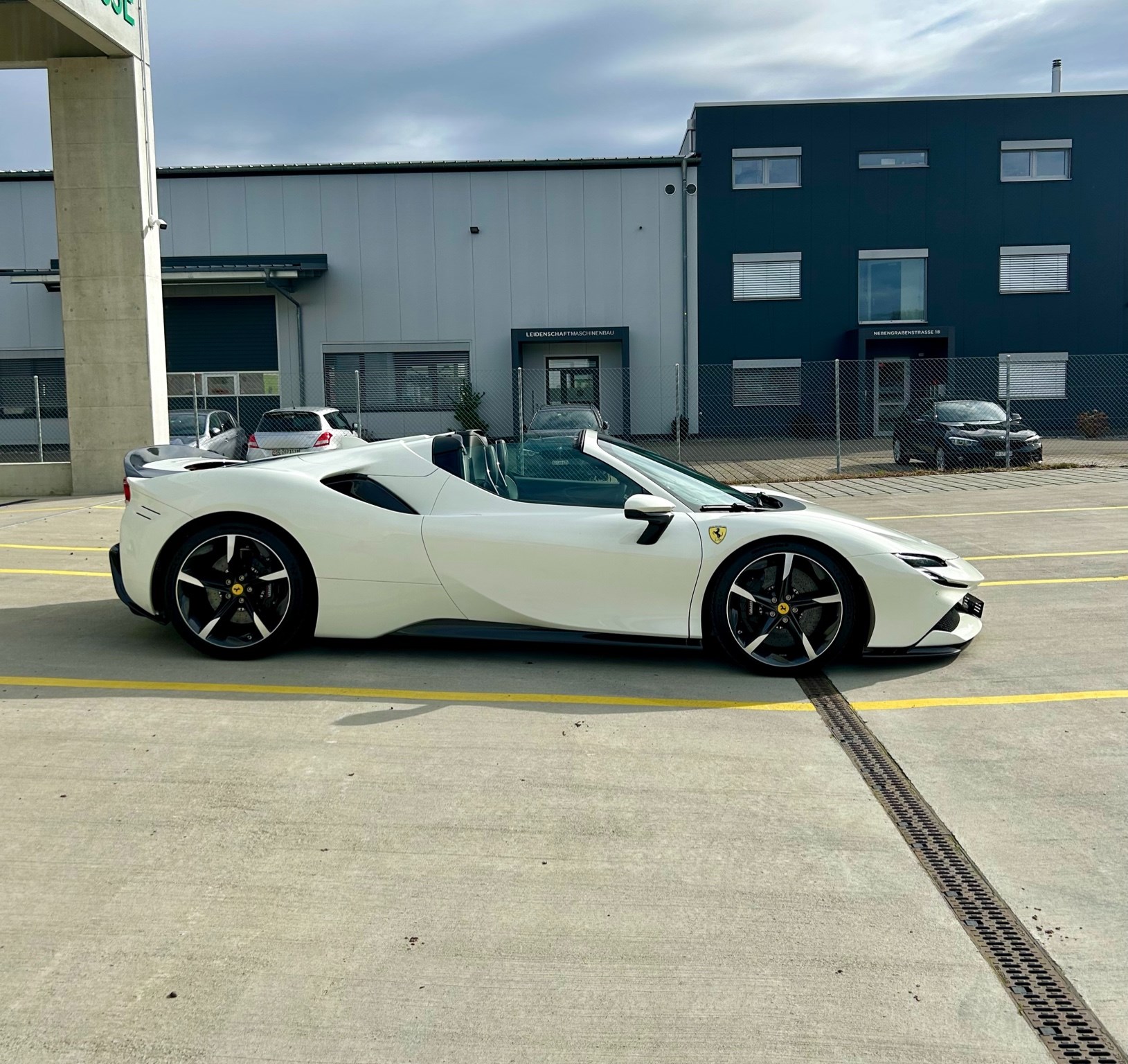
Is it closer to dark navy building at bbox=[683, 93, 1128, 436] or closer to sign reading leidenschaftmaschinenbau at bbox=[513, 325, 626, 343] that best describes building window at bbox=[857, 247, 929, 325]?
dark navy building at bbox=[683, 93, 1128, 436]

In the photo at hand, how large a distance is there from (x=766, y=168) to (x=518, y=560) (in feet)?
90.9

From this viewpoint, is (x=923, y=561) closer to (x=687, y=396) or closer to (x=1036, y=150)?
(x=687, y=396)

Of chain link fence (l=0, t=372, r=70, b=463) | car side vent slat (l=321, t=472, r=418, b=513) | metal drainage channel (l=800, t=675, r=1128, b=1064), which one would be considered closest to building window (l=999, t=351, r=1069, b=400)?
chain link fence (l=0, t=372, r=70, b=463)

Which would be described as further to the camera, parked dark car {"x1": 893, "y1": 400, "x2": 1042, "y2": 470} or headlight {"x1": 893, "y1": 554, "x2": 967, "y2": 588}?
parked dark car {"x1": 893, "y1": 400, "x2": 1042, "y2": 470}

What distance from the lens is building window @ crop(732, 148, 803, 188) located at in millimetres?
30344

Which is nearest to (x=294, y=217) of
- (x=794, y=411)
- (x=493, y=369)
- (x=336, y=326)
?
(x=336, y=326)

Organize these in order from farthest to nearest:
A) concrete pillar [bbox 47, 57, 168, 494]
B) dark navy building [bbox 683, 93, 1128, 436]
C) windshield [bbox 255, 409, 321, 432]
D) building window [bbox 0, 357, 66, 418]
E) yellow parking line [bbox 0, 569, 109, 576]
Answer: dark navy building [bbox 683, 93, 1128, 436] → building window [bbox 0, 357, 66, 418] → windshield [bbox 255, 409, 321, 432] → concrete pillar [bbox 47, 57, 168, 494] → yellow parking line [bbox 0, 569, 109, 576]

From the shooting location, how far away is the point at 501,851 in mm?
3424

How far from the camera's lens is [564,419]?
20.5 m

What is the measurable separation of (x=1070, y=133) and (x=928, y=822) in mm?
32365

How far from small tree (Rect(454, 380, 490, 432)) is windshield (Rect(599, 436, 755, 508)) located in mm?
22789

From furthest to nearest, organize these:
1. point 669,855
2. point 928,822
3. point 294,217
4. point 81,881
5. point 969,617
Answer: point 294,217 < point 969,617 < point 928,822 < point 669,855 < point 81,881

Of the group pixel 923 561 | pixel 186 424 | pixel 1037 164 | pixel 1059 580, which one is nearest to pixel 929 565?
pixel 923 561

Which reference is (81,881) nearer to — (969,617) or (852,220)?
(969,617)
